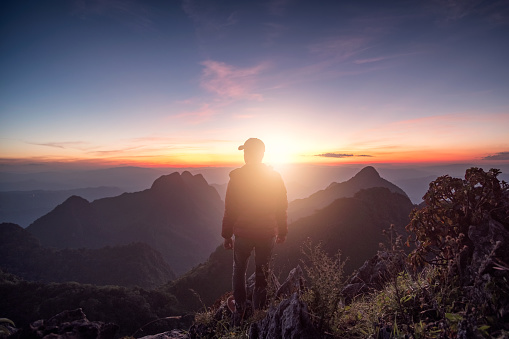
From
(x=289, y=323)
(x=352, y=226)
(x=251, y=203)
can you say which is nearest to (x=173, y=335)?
(x=251, y=203)

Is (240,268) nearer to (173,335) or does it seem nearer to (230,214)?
(230,214)

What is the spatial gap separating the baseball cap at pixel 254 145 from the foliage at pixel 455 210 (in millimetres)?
2820

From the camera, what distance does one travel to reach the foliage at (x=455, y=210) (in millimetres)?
3410

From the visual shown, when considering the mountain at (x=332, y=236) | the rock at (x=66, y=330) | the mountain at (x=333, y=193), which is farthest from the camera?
the mountain at (x=333, y=193)

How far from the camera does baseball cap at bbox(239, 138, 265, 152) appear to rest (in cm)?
503

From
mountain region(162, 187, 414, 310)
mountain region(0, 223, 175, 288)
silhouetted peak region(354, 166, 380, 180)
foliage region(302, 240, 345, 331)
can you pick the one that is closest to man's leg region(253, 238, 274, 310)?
foliage region(302, 240, 345, 331)

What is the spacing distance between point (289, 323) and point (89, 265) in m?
130

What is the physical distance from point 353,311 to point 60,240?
760ft

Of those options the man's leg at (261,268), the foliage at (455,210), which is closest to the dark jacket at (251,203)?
the man's leg at (261,268)

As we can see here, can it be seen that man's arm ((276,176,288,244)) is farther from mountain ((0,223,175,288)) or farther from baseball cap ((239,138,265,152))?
mountain ((0,223,175,288))

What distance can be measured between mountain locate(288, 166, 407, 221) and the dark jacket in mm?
113491

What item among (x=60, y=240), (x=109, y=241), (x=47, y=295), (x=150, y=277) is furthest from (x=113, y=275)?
(x=60, y=240)

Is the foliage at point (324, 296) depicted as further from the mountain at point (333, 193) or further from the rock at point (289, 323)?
the mountain at point (333, 193)

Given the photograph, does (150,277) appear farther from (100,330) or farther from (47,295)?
(100,330)
